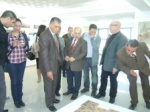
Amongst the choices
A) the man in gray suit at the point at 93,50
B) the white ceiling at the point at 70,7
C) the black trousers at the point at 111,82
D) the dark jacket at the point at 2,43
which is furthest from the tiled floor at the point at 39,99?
the white ceiling at the point at 70,7

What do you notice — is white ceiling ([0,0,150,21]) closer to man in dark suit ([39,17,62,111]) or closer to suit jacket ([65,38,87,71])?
suit jacket ([65,38,87,71])

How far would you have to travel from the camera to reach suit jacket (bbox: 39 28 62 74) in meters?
2.08

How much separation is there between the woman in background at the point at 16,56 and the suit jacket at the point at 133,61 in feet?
5.26

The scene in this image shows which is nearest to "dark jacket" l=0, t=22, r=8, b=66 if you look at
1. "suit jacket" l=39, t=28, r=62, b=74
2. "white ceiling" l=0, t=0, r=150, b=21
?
"suit jacket" l=39, t=28, r=62, b=74

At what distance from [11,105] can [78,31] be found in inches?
71.5

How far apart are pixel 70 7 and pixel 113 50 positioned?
3.91 meters

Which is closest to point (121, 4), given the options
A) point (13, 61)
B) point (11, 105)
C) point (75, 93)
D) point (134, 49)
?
point (134, 49)

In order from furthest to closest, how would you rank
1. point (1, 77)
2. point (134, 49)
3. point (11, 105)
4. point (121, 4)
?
1. point (121, 4)
2. point (11, 105)
3. point (134, 49)
4. point (1, 77)

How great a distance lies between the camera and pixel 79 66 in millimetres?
2662

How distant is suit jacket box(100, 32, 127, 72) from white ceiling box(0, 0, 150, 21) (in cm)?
140

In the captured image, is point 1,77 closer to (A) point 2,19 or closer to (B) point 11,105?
(A) point 2,19

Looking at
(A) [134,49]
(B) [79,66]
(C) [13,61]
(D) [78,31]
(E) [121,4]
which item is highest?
(E) [121,4]

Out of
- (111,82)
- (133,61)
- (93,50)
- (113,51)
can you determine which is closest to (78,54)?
(93,50)

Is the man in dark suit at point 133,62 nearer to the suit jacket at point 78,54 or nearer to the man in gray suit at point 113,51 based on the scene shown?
the man in gray suit at point 113,51
